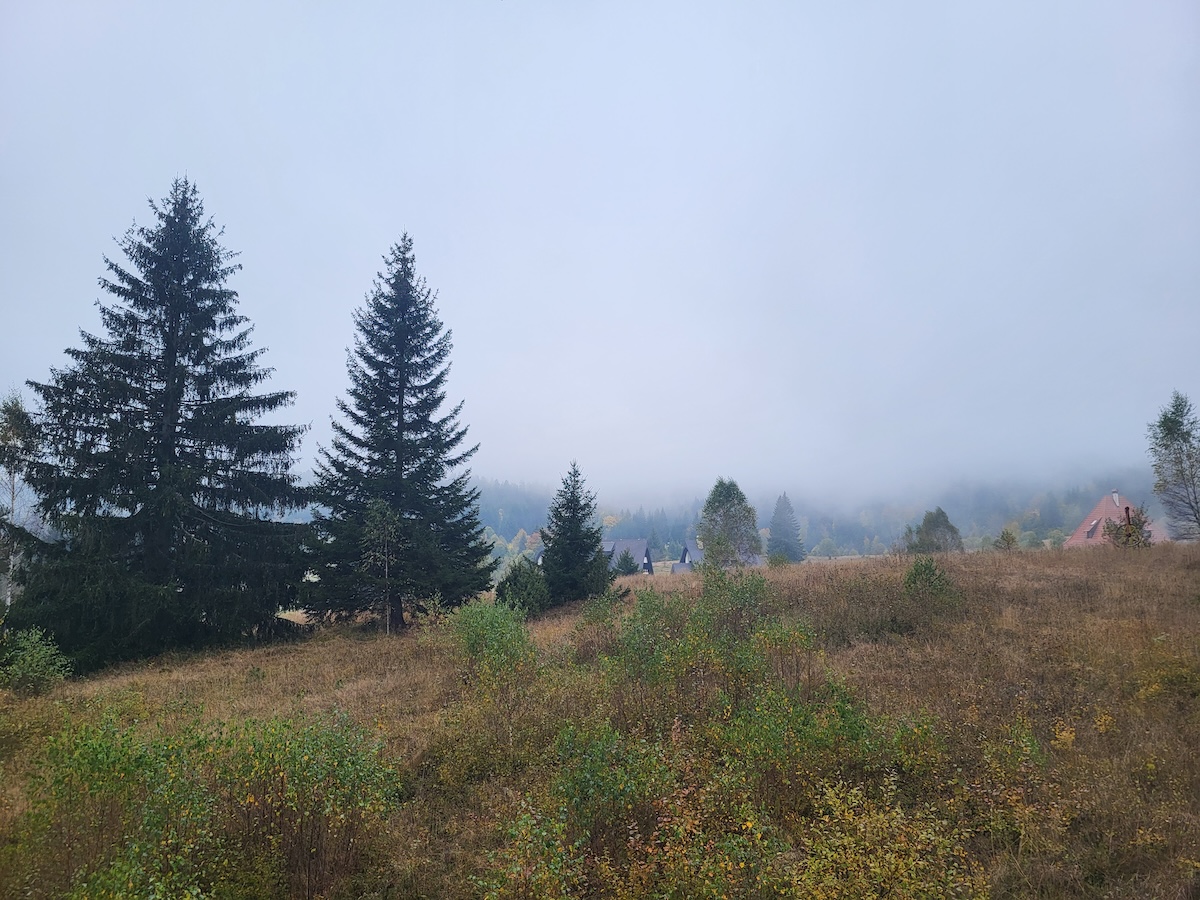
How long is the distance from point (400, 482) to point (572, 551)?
278 inches

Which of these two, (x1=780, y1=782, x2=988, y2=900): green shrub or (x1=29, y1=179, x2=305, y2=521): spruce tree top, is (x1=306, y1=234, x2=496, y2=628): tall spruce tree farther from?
(x1=780, y1=782, x2=988, y2=900): green shrub

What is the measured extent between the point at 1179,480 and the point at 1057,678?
93.7 feet

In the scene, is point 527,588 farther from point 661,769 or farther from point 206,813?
point 206,813

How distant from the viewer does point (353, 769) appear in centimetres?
472

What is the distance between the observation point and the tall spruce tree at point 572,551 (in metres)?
20.6

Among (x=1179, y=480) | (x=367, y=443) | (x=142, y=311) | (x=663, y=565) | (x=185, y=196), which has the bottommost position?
(x=663, y=565)

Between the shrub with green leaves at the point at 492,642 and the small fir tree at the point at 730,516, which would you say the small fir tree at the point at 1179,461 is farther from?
the shrub with green leaves at the point at 492,642

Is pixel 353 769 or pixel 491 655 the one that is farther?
pixel 491 655

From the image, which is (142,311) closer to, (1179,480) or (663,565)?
(1179,480)

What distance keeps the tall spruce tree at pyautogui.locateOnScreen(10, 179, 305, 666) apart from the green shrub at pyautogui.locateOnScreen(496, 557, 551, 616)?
6.86 m

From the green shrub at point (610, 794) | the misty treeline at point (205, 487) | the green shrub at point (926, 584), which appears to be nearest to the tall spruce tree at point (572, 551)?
the misty treeline at point (205, 487)

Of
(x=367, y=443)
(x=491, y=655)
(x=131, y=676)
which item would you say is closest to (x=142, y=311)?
(x=367, y=443)

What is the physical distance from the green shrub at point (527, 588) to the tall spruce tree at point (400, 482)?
2.89 feet

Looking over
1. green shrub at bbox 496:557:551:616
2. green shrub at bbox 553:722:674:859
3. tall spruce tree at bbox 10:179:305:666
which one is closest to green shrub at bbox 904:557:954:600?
green shrub at bbox 553:722:674:859
